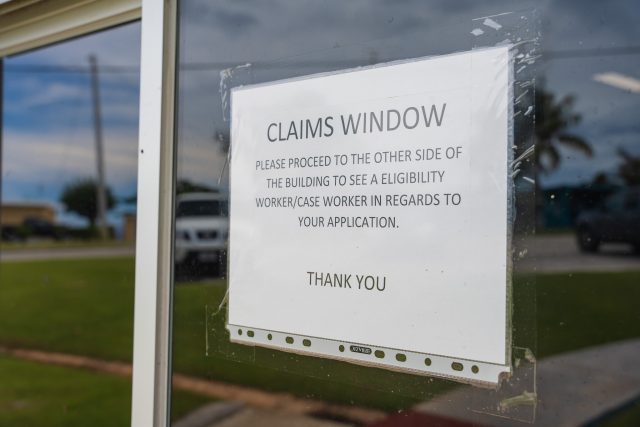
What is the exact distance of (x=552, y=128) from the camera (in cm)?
120

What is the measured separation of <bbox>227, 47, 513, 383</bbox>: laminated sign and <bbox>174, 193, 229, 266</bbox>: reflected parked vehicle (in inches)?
1.8

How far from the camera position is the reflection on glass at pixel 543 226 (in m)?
1.12

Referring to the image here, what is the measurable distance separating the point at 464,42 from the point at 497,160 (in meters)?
0.28

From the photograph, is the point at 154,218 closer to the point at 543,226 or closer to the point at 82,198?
the point at 543,226

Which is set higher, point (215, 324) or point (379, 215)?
point (379, 215)

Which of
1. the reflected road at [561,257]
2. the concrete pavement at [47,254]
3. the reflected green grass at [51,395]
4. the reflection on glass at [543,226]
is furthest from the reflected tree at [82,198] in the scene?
the reflected road at [561,257]

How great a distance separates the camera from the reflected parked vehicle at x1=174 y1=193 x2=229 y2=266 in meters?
1.64

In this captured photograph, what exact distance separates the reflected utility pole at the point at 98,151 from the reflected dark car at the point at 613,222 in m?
2.03

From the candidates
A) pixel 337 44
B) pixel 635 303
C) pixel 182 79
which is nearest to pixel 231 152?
pixel 182 79

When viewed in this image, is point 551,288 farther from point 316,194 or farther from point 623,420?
point 316,194

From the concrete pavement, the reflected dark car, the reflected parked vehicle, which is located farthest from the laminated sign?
the concrete pavement

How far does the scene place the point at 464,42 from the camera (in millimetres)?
1282

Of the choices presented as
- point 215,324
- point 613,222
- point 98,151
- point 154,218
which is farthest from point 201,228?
point 98,151

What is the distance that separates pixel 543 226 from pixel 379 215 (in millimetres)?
355
